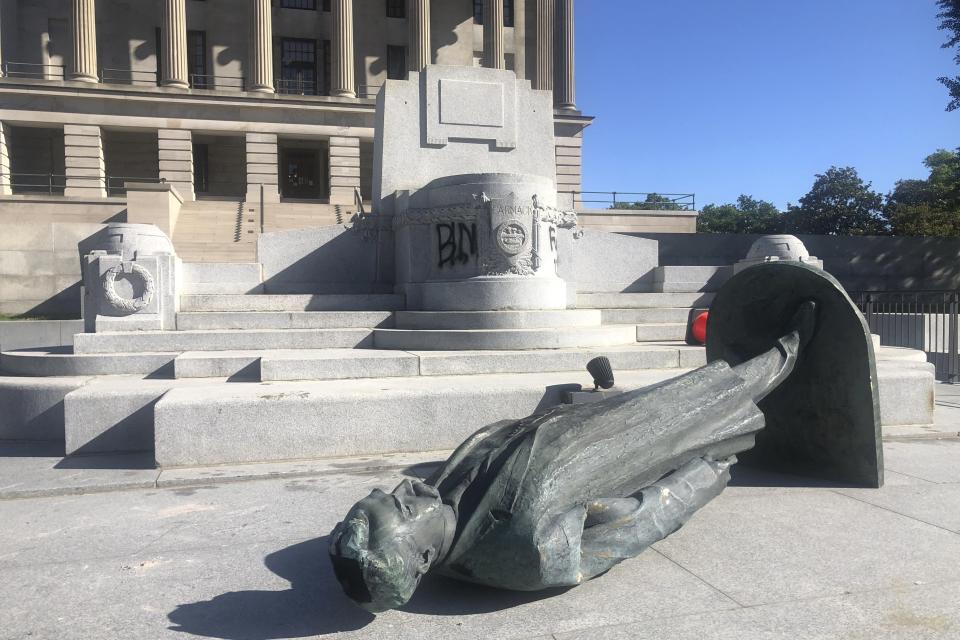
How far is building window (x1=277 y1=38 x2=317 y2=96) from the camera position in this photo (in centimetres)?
4500

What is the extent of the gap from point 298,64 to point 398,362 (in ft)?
139

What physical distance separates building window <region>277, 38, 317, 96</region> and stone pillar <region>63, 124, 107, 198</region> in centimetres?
1220

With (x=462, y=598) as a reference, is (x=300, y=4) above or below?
above

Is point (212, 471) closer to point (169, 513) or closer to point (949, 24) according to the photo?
point (169, 513)

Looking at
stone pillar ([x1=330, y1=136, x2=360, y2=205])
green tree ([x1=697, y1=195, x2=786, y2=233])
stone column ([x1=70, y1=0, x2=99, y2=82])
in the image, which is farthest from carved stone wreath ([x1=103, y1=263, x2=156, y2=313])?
green tree ([x1=697, y1=195, x2=786, y2=233])

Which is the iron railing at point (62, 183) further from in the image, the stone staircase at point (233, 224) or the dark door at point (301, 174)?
the dark door at point (301, 174)

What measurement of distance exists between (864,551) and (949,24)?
29.0 meters

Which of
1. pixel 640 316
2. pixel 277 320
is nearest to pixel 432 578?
pixel 277 320

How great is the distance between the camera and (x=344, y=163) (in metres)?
39.8

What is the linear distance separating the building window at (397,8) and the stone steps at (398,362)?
43.2m

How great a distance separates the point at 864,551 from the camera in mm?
3801

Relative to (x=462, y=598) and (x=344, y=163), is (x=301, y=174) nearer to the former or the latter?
(x=344, y=163)

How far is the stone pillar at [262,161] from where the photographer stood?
126 feet

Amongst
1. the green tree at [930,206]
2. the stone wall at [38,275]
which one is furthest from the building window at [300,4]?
the green tree at [930,206]
